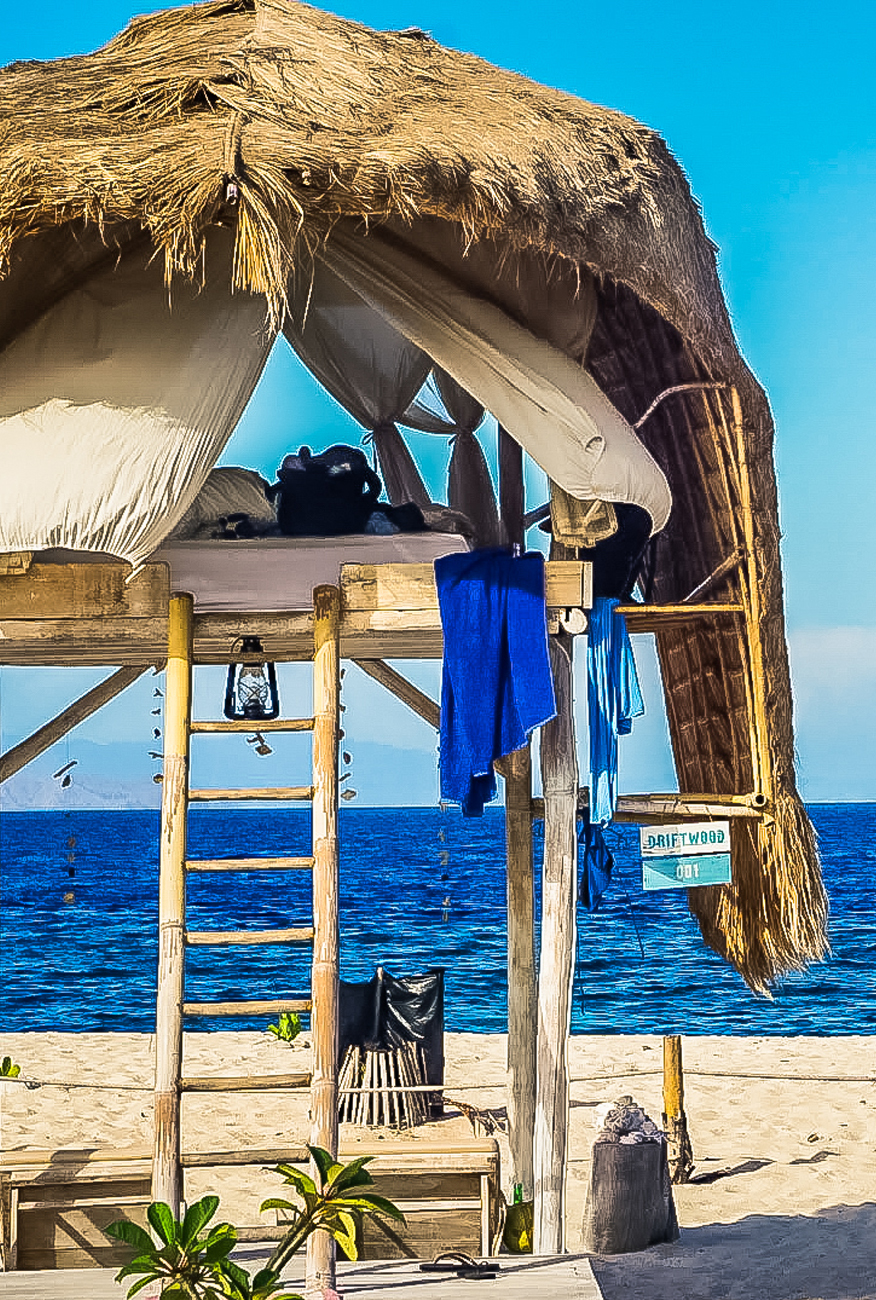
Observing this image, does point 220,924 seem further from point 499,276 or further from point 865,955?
point 499,276

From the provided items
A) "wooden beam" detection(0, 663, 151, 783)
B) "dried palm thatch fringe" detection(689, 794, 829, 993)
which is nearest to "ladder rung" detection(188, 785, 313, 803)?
"wooden beam" detection(0, 663, 151, 783)

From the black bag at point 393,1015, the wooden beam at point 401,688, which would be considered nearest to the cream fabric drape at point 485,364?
the wooden beam at point 401,688

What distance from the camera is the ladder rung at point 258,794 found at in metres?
5.59

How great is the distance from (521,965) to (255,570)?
2.73m

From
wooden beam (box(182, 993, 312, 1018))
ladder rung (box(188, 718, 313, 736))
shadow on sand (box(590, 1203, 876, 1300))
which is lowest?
shadow on sand (box(590, 1203, 876, 1300))

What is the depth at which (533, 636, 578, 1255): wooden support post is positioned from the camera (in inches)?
240

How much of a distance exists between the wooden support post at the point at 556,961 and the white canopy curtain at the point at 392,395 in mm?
1571

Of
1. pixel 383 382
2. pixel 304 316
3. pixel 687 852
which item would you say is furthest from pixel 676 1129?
pixel 304 316

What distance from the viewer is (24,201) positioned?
17.4 feet

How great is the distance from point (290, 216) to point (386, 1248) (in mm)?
4320

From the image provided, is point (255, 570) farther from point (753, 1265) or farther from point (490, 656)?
point (753, 1265)

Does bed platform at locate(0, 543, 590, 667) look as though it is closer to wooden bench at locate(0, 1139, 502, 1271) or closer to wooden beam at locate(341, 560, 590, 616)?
wooden beam at locate(341, 560, 590, 616)

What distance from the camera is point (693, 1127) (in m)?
11.7

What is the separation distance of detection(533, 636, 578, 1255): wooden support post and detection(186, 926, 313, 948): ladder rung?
1.07 metres
